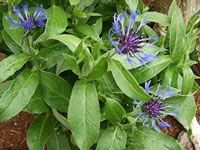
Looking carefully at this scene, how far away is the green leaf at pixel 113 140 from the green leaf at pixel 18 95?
0.30m

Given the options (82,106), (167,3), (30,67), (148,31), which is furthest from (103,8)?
(167,3)

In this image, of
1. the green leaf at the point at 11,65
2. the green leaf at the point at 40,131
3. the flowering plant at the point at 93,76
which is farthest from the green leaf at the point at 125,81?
the green leaf at the point at 40,131

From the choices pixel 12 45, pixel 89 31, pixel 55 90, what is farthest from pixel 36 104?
pixel 89 31

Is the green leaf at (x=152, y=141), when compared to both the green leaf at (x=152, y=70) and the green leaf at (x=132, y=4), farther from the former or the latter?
the green leaf at (x=132, y=4)

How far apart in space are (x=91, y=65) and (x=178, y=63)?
0.36 metres

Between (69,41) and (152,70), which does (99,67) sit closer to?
(69,41)

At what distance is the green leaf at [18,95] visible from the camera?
88 centimetres

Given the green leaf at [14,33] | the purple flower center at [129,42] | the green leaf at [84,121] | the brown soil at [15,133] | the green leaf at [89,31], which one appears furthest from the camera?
the brown soil at [15,133]

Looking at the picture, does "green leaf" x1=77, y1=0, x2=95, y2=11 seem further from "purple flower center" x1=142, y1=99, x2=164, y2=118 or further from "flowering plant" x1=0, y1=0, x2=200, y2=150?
"purple flower center" x1=142, y1=99, x2=164, y2=118

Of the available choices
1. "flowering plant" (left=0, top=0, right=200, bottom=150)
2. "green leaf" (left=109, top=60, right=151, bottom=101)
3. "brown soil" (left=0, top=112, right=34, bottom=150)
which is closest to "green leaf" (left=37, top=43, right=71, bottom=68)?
"flowering plant" (left=0, top=0, right=200, bottom=150)

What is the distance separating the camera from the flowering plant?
0.81 meters

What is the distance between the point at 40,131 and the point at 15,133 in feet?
2.17

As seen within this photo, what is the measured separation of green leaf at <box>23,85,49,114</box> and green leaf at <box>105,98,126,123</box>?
10.7 inches

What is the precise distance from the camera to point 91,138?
0.83m
